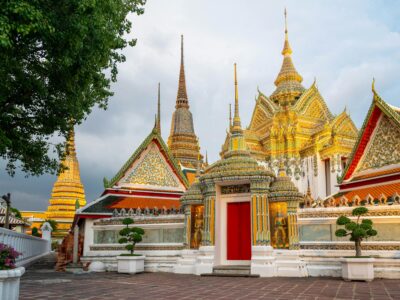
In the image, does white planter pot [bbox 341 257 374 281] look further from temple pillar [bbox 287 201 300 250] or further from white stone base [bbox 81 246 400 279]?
temple pillar [bbox 287 201 300 250]

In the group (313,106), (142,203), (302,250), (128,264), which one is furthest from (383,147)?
(313,106)

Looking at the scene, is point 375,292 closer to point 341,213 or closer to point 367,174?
point 341,213

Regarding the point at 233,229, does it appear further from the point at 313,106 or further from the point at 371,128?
the point at 313,106

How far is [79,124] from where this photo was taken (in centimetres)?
1166

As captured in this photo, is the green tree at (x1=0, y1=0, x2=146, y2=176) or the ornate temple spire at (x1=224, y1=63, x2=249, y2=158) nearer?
the green tree at (x1=0, y1=0, x2=146, y2=176)

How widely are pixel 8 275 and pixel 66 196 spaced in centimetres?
3280

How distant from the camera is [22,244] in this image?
1641cm

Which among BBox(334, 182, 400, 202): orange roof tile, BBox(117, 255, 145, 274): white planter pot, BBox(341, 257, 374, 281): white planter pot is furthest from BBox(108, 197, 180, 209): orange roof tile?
BBox(341, 257, 374, 281): white planter pot

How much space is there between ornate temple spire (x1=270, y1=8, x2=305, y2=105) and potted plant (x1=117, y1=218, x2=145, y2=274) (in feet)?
72.4

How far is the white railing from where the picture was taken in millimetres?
13022

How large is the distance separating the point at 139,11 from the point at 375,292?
9255 millimetres

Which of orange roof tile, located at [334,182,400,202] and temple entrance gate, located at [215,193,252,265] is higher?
orange roof tile, located at [334,182,400,202]

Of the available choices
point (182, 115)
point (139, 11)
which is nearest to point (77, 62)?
point (139, 11)

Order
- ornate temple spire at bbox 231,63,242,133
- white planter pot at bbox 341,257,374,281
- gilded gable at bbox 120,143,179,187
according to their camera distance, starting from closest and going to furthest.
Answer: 1. white planter pot at bbox 341,257,374,281
2. ornate temple spire at bbox 231,63,242,133
3. gilded gable at bbox 120,143,179,187
